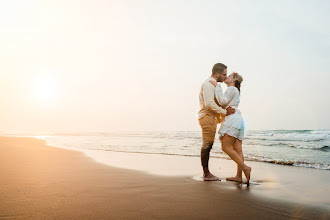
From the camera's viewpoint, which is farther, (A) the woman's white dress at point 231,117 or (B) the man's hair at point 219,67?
(B) the man's hair at point 219,67

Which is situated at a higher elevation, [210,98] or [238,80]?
[238,80]

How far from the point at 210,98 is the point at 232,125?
611mm

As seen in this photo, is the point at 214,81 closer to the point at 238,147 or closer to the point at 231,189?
the point at 238,147

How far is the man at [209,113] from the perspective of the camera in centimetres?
489

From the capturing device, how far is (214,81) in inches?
197

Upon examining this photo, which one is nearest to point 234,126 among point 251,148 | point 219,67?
point 219,67

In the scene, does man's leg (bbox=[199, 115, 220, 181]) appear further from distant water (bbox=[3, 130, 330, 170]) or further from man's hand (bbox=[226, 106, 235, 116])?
distant water (bbox=[3, 130, 330, 170])

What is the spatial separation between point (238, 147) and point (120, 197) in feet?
8.03

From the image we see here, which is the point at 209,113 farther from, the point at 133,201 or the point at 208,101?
the point at 133,201

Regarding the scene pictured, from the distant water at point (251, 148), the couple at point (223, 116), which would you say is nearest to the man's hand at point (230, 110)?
the couple at point (223, 116)

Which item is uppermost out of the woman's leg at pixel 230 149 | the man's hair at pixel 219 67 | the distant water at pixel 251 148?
the man's hair at pixel 219 67

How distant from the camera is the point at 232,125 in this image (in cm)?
476

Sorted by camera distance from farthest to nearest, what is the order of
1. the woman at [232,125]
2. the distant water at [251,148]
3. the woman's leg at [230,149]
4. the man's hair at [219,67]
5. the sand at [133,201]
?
1. the distant water at [251,148]
2. the man's hair at [219,67]
3. the woman at [232,125]
4. the woman's leg at [230,149]
5. the sand at [133,201]

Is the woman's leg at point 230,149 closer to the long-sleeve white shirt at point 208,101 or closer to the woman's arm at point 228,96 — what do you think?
the long-sleeve white shirt at point 208,101
